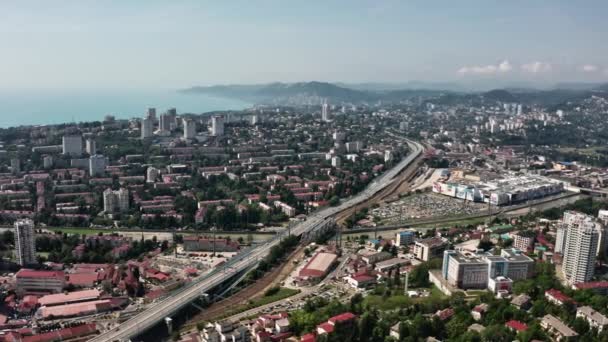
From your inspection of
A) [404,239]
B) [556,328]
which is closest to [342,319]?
[556,328]

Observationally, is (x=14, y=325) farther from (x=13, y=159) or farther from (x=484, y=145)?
(x=484, y=145)

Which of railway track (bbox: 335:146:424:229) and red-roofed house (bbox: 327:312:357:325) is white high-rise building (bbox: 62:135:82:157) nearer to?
railway track (bbox: 335:146:424:229)

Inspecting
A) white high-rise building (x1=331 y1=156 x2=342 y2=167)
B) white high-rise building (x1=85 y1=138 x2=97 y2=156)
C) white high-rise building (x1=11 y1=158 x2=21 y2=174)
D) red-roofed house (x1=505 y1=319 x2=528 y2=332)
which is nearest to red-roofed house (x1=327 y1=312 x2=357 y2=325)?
red-roofed house (x1=505 y1=319 x2=528 y2=332)

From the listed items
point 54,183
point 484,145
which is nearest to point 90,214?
point 54,183

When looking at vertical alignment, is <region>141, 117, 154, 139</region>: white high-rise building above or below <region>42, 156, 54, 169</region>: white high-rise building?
above

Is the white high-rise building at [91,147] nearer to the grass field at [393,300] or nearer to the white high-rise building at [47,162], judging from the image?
the white high-rise building at [47,162]

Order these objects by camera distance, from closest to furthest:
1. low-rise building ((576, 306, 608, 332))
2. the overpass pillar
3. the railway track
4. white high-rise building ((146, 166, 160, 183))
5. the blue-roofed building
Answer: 1. low-rise building ((576, 306, 608, 332))
2. the overpass pillar
3. the blue-roofed building
4. the railway track
5. white high-rise building ((146, 166, 160, 183))
